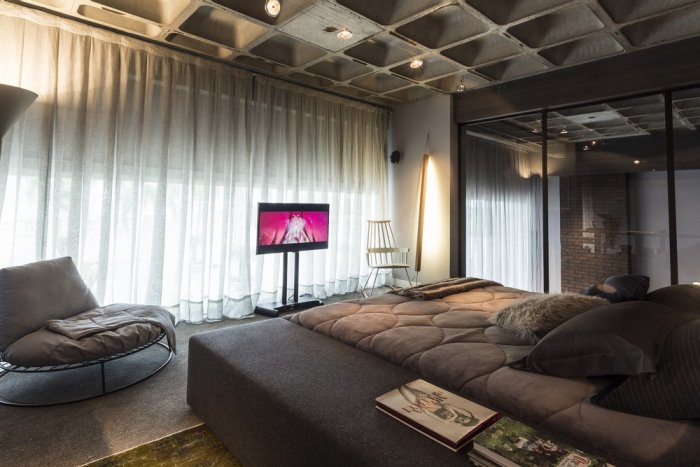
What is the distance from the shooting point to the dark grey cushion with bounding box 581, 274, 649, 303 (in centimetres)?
186

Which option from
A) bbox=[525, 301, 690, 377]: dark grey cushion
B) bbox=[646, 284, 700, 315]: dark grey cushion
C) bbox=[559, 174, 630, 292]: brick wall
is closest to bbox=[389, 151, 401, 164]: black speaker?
bbox=[559, 174, 630, 292]: brick wall

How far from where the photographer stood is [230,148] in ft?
12.6

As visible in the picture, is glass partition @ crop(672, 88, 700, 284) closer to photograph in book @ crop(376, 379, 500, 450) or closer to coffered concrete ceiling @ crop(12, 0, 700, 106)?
coffered concrete ceiling @ crop(12, 0, 700, 106)

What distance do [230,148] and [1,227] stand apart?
1934mm

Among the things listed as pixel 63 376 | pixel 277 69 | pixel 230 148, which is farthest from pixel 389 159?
pixel 63 376

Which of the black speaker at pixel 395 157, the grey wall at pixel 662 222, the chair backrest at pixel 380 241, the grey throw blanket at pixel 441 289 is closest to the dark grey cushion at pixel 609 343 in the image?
the grey throw blanket at pixel 441 289

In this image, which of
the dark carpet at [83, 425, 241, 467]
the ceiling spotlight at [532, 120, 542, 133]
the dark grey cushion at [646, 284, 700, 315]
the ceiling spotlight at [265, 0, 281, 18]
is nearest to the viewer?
the dark grey cushion at [646, 284, 700, 315]

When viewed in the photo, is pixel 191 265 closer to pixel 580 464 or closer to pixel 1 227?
pixel 1 227

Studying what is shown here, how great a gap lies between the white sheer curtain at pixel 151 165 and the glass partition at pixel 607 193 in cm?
278

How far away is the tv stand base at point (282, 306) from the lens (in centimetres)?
380

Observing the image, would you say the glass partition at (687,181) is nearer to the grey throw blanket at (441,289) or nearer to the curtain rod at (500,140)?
the curtain rod at (500,140)

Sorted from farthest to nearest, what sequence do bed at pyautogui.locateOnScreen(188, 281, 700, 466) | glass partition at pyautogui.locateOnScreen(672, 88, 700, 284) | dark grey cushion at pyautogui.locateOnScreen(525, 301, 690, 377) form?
glass partition at pyautogui.locateOnScreen(672, 88, 700, 284)
dark grey cushion at pyautogui.locateOnScreen(525, 301, 690, 377)
bed at pyautogui.locateOnScreen(188, 281, 700, 466)

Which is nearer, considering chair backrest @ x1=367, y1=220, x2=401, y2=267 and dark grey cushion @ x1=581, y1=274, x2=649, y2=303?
dark grey cushion @ x1=581, y1=274, x2=649, y2=303

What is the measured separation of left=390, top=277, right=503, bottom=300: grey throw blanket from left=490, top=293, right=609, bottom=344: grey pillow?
0.60m
